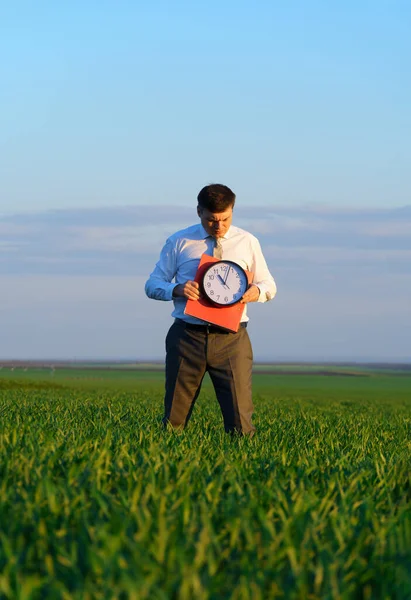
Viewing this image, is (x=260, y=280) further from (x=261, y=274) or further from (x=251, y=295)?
(x=251, y=295)

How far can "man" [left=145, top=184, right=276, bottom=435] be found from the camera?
27.2 ft

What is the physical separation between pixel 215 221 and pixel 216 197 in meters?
0.35

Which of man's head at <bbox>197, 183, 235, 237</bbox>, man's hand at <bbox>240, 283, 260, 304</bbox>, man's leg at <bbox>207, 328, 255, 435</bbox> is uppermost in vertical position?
man's head at <bbox>197, 183, 235, 237</bbox>

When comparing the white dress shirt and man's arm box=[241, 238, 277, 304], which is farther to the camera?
the white dress shirt

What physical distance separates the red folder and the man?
10 cm

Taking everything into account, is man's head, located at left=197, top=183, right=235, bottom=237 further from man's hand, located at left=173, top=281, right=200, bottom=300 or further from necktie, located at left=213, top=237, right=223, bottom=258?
man's hand, located at left=173, top=281, right=200, bottom=300

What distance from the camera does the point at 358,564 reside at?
12.1 feet

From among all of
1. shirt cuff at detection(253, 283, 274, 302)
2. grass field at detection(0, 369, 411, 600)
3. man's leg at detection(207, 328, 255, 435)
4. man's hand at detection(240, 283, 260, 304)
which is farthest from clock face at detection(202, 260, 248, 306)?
grass field at detection(0, 369, 411, 600)

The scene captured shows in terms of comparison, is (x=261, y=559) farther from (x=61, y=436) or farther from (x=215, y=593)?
(x=61, y=436)

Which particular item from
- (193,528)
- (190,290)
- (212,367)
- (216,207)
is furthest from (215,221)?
(193,528)

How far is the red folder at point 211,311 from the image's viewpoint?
8.09 m

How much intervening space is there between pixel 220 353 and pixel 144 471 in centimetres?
291

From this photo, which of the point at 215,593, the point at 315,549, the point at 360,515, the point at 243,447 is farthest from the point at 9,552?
the point at 243,447

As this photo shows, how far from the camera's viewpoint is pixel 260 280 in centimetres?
867
